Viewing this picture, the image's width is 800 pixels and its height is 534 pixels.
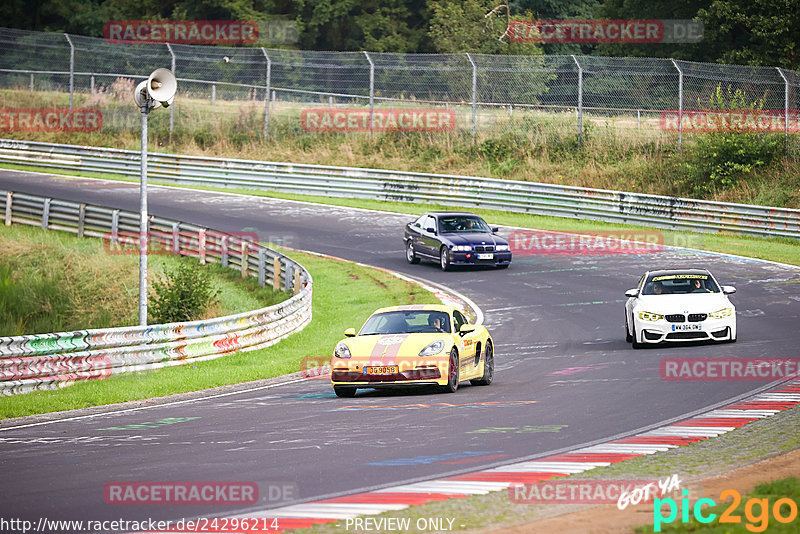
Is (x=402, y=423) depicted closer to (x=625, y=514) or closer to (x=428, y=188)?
(x=625, y=514)

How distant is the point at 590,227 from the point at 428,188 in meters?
7.04

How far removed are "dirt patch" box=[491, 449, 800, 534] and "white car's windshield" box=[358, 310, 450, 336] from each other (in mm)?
7093

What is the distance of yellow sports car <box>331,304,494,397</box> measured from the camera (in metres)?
15.1

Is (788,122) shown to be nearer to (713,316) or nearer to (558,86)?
(558,86)

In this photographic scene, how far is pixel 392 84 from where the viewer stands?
4512 cm

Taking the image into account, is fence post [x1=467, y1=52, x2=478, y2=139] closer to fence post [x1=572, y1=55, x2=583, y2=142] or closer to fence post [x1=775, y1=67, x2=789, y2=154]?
fence post [x1=572, y1=55, x2=583, y2=142]

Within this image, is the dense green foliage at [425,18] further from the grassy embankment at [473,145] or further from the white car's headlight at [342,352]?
the white car's headlight at [342,352]

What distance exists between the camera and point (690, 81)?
39438 mm

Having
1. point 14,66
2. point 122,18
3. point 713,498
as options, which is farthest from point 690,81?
point 122,18

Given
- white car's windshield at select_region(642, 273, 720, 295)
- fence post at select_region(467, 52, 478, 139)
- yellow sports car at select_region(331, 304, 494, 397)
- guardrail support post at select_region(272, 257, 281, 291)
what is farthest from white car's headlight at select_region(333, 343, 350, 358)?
fence post at select_region(467, 52, 478, 139)

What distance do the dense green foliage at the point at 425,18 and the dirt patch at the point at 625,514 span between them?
1833 inches

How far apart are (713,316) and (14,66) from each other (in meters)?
40.1

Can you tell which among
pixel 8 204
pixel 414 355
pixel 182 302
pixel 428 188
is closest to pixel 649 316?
pixel 414 355

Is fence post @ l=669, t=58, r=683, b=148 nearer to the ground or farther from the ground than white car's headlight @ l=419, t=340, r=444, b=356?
farther from the ground
